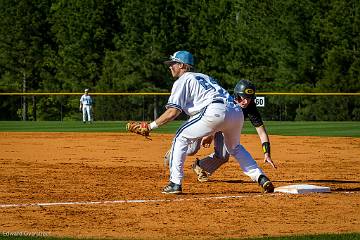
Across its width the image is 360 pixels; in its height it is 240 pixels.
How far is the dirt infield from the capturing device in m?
7.64

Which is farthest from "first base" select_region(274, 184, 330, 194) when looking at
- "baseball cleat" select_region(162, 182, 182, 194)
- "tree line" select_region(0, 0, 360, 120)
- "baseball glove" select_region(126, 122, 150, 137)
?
"tree line" select_region(0, 0, 360, 120)

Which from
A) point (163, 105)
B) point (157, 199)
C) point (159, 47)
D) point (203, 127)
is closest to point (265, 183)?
point (203, 127)

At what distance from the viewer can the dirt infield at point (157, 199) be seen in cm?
764

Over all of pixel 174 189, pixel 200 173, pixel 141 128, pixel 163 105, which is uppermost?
pixel 141 128

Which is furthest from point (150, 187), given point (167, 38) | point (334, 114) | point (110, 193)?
point (167, 38)

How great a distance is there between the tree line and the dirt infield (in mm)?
27040

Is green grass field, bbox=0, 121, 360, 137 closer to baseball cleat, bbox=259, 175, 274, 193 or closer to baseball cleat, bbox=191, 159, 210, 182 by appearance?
baseball cleat, bbox=191, 159, 210, 182

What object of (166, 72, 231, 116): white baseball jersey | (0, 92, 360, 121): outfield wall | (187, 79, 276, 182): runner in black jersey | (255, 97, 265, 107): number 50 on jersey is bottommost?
(0, 92, 360, 121): outfield wall

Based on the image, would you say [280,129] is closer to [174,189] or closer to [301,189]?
[301,189]

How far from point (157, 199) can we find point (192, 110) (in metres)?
1.08

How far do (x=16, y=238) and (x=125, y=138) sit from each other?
16007 millimetres

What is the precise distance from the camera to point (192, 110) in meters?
9.66

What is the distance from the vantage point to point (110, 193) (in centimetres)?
1011

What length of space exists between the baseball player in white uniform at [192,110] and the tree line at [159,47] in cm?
3160
